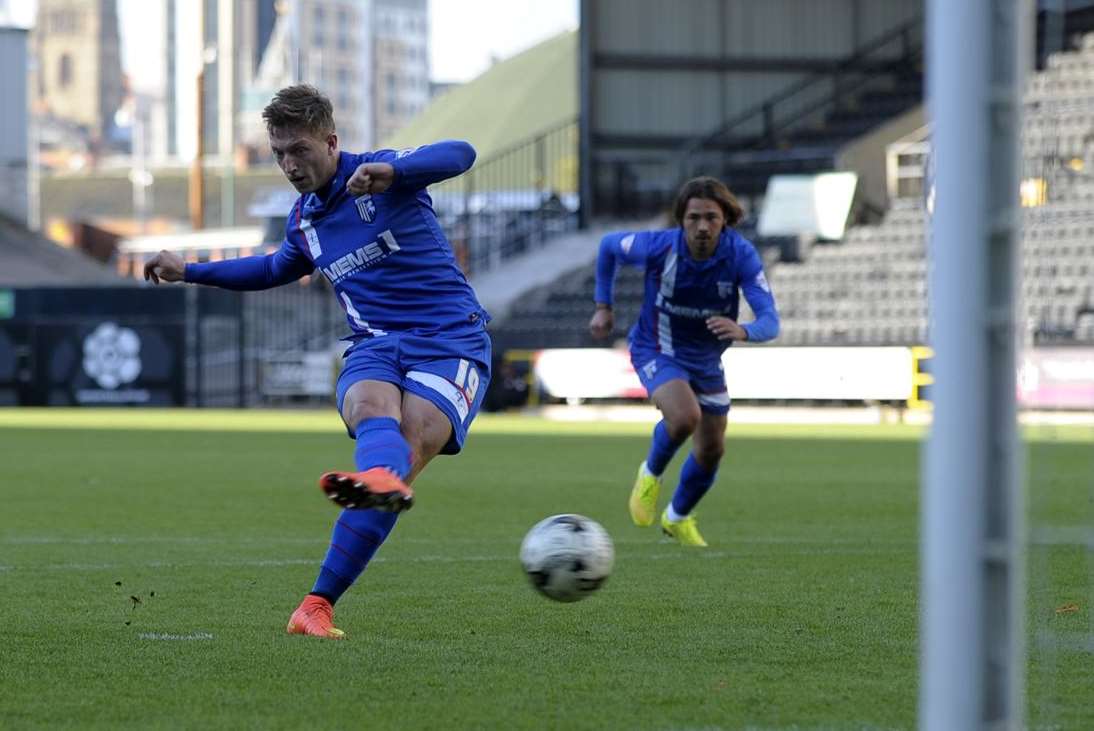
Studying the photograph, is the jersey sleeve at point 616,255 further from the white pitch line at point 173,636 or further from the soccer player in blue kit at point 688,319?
the white pitch line at point 173,636

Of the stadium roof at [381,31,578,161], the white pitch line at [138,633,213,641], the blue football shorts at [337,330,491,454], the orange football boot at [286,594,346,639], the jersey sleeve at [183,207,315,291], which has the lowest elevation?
the white pitch line at [138,633,213,641]

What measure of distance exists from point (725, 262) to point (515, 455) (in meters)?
8.44

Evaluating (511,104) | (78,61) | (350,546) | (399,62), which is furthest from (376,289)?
(78,61)

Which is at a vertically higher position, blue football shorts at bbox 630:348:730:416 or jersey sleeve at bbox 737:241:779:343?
jersey sleeve at bbox 737:241:779:343

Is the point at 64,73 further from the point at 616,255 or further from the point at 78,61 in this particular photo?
the point at 616,255

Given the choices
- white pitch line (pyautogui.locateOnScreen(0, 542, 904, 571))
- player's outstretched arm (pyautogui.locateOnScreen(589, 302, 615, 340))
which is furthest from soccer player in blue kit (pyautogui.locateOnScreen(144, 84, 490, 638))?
player's outstretched arm (pyautogui.locateOnScreen(589, 302, 615, 340))

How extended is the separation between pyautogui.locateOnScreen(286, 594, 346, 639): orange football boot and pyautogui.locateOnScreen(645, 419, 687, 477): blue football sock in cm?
430

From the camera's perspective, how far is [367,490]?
552 centimetres

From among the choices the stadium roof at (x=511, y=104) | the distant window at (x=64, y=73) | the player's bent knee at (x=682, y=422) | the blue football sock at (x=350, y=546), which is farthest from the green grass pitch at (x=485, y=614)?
the distant window at (x=64, y=73)

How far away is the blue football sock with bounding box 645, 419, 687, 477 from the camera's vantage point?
10430 millimetres

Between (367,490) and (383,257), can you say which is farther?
(383,257)

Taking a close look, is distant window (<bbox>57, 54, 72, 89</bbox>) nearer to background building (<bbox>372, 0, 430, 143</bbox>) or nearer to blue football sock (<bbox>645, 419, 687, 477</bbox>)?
background building (<bbox>372, 0, 430, 143</bbox>)

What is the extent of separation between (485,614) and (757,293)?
142 inches

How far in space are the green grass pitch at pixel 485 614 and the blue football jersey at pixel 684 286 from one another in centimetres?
106
